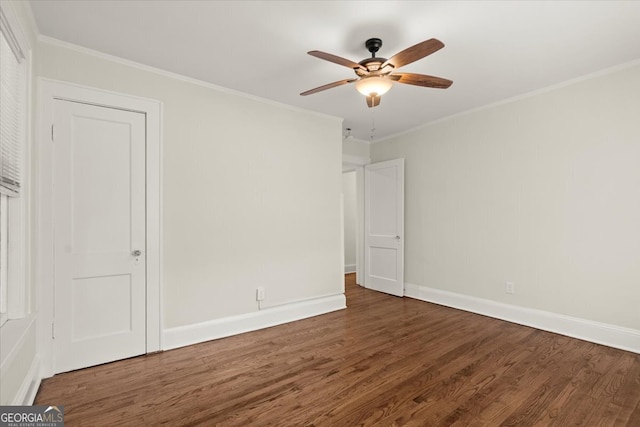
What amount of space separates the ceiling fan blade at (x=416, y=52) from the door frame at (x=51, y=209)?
87.6 inches

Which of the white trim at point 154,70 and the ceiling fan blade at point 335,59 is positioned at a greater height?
the white trim at point 154,70

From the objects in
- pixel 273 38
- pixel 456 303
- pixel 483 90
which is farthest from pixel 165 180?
pixel 456 303

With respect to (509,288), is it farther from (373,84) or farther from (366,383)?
(373,84)

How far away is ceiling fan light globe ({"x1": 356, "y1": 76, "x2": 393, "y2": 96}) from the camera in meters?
2.39

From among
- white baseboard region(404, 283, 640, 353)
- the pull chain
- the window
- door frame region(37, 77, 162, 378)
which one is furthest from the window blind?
white baseboard region(404, 283, 640, 353)

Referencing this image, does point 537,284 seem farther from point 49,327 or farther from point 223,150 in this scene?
point 49,327

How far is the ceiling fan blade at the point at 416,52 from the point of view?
6.31 feet

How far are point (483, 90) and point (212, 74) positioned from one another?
2.92 metres

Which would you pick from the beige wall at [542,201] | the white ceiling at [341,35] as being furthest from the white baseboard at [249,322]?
the white ceiling at [341,35]

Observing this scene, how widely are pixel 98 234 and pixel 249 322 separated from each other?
5.60 ft

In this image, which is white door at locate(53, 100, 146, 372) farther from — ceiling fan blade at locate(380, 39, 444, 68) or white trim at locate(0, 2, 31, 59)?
ceiling fan blade at locate(380, 39, 444, 68)

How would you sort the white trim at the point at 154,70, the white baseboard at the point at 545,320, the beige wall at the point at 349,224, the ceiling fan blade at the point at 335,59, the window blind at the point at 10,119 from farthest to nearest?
the beige wall at the point at 349,224
the white baseboard at the point at 545,320
the white trim at the point at 154,70
the ceiling fan blade at the point at 335,59
the window blind at the point at 10,119

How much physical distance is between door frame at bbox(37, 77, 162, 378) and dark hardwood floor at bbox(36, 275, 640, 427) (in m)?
0.36

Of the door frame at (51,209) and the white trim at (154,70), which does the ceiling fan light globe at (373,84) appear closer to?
the white trim at (154,70)
